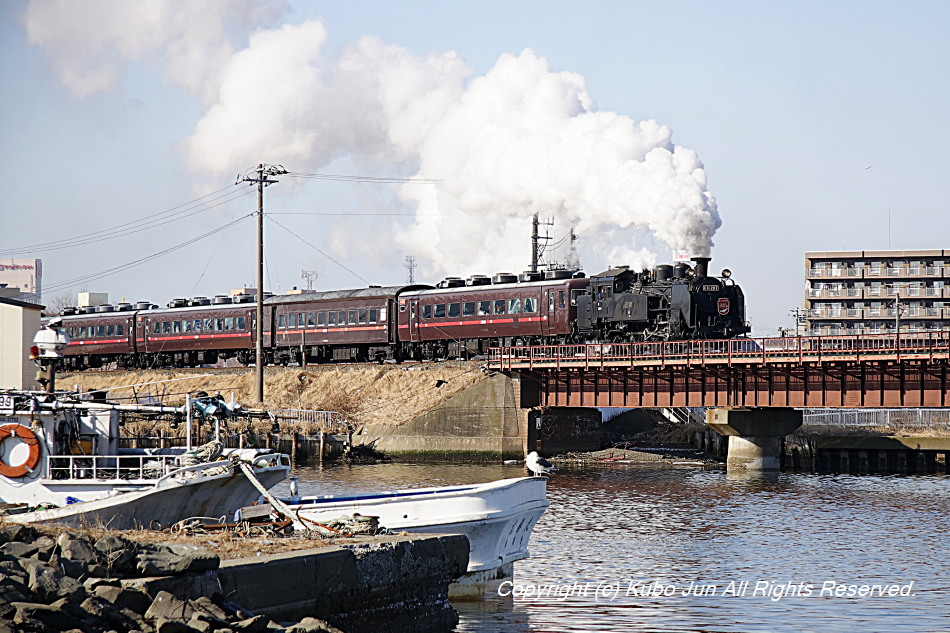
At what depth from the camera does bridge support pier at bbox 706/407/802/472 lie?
1873 inches

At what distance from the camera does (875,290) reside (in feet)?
328

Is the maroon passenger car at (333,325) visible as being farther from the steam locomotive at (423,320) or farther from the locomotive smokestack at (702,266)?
the locomotive smokestack at (702,266)

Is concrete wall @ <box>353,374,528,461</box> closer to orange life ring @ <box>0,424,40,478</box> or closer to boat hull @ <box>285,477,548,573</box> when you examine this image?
boat hull @ <box>285,477,548,573</box>

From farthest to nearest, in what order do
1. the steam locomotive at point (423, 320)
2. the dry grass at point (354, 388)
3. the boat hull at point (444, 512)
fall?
the dry grass at point (354, 388), the steam locomotive at point (423, 320), the boat hull at point (444, 512)

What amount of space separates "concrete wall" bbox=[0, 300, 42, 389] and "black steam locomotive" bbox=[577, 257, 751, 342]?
27.1 meters

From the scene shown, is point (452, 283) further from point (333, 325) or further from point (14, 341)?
point (14, 341)

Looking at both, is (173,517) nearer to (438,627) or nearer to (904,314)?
(438,627)

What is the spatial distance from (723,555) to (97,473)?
14.6 m

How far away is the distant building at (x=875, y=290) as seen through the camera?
9875cm

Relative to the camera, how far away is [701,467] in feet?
170

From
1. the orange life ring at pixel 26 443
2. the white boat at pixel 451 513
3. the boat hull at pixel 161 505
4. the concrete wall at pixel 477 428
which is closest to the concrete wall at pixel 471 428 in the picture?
the concrete wall at pixel 477 428

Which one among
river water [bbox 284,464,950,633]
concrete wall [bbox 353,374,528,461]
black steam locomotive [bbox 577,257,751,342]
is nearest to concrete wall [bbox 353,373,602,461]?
concrete wall [bbox 353,374,528,461]

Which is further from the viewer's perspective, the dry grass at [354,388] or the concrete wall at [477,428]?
the dry grass at [354,388]

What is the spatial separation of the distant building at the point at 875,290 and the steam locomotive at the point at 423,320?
49.0 meters
